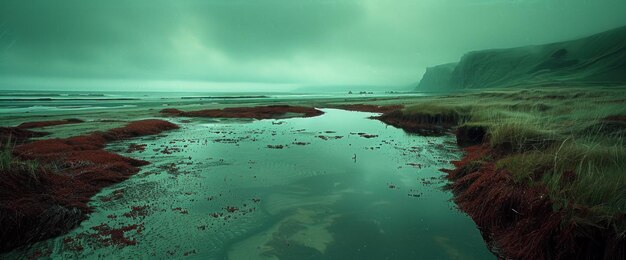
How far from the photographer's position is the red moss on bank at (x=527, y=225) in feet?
18.5

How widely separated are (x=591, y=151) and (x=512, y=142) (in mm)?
5607

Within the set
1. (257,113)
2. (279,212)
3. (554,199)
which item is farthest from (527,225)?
(257,113)

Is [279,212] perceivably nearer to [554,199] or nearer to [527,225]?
[527,225]

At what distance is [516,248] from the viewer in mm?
7004

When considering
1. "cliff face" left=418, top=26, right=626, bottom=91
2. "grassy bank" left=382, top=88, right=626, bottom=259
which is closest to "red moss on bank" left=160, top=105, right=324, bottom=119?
"grassy bank" left=382, top=88, right=626, bottom=259

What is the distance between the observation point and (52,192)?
984 centimetres

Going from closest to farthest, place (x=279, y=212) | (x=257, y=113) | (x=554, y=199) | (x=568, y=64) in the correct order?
(x=554, y=199) < (x=279, y=212) < (x=257, y=113) < (x=568, y=64)

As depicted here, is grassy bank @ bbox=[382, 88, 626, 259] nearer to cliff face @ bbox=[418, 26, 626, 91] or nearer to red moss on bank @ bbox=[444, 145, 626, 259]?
red moss on bank @ bbox=[444, 145, 626, 259]

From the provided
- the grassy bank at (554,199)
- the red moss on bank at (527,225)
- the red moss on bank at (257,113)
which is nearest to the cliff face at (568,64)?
the red moss on bank at (257,113)

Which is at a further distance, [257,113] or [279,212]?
[257,113]

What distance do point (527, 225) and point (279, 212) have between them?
277 inches

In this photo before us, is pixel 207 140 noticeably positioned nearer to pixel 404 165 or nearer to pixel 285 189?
pixel 285 189

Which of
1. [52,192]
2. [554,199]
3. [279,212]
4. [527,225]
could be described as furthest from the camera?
[279,212]

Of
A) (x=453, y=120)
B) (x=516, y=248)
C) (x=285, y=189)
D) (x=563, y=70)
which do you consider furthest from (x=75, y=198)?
(x=563, y=70)
